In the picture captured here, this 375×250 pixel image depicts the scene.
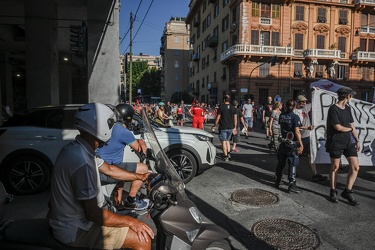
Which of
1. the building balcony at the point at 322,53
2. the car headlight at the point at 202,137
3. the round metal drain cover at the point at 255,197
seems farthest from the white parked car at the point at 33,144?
the building balcony at the point at 322,53

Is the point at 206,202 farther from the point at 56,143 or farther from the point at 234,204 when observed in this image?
the point at 56,143

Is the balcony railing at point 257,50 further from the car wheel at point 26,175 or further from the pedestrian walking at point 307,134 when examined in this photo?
the car wheel at point 26,175

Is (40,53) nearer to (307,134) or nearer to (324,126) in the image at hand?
(307,134)

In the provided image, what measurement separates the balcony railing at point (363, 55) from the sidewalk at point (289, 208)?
34373 millimetres

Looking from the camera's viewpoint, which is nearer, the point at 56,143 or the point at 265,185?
the point at 56,143

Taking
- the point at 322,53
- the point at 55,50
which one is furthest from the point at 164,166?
the point at 322,53

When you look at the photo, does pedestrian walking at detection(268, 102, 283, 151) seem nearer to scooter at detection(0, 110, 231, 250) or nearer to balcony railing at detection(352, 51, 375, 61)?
scooter at detection(0, 110, 231, 250)

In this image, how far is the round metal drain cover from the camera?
4699 mm

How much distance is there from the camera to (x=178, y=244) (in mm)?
2154

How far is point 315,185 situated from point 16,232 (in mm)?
5498

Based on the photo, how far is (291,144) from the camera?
527 centimetres

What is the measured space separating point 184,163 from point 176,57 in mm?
65696

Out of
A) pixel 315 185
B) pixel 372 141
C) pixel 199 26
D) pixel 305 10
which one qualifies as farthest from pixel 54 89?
pixel 199 26

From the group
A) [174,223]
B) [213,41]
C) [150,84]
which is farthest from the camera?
[150,84]
